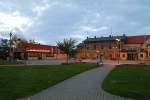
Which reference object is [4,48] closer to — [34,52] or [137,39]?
[34,52]

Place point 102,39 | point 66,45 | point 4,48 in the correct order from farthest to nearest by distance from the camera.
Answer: point 102,39
point 4,48
point 66,45

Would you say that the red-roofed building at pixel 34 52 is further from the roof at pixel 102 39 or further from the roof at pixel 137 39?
the roof at pixel 137 39

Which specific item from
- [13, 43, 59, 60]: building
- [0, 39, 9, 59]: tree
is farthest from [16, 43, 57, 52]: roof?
[0, 39, 9, 59]: tree

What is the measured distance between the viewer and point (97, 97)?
489 inches

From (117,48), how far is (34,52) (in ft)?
101

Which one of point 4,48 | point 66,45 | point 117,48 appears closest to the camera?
point 66,45

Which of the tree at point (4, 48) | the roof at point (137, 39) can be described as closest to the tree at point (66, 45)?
the tree at point (4, 48)

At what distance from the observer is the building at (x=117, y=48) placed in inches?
4284

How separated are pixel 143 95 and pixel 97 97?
2.04m

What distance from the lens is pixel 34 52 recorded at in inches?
4424

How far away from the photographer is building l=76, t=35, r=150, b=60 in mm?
108812

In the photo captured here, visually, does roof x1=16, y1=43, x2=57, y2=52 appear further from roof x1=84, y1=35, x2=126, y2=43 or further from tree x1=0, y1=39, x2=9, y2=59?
roof x1=84, y1=35, x2=126, y2=43

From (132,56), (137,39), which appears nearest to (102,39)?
(137,39)

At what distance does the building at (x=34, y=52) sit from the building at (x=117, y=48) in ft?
35.5
